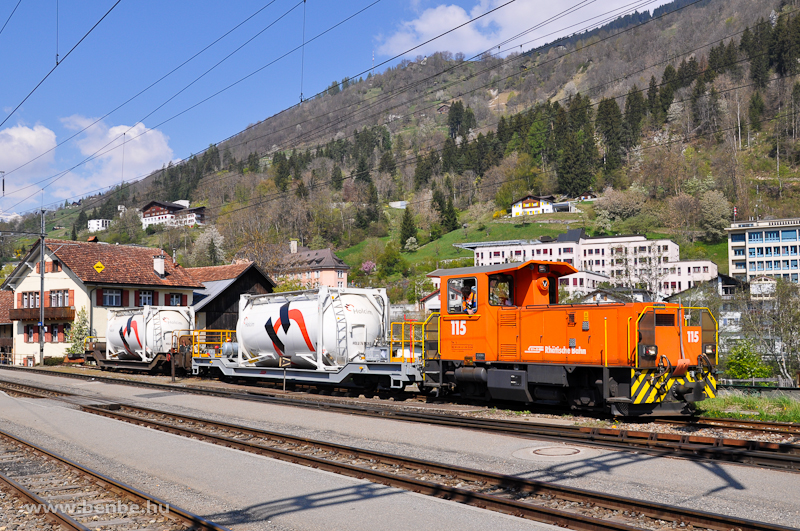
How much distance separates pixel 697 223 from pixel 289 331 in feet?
331

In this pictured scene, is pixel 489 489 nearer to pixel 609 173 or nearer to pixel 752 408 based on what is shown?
pixel 752 408

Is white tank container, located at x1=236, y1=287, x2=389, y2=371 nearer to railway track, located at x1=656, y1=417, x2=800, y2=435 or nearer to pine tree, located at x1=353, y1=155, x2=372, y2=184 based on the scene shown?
railway track, located at x1=656, y1=417, x2=800, y2=435

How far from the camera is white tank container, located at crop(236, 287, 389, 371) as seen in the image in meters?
20.3

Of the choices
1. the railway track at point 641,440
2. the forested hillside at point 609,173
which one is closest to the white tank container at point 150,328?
the railway track at point 641,440

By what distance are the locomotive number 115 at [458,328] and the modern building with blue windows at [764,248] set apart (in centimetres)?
8214

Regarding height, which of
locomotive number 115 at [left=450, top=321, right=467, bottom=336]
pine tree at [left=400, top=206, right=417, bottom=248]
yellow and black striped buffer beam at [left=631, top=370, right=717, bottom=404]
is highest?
pine tree at [left=400, top=206, right=417, bottom=248]

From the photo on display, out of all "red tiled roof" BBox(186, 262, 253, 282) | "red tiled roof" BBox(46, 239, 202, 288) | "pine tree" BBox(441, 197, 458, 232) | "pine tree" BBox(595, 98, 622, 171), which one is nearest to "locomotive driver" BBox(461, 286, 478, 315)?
"red tiled roof" BBox(46, 239, 202, 288)

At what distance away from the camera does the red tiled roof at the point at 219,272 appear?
5258 cm

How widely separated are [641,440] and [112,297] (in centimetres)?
4458

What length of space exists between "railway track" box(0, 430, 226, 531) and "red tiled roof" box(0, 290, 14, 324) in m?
54.0

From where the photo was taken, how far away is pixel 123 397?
2127 centimetres

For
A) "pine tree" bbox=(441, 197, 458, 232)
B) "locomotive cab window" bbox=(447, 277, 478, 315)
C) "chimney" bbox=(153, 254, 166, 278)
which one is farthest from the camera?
"pine tree" bbox=(441, 197, 458, 232)

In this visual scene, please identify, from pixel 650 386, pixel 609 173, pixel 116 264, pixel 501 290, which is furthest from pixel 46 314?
pixel 609 173

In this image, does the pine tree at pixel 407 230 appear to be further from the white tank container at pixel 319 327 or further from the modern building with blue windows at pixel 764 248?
the white tank container at pixel 319 327
